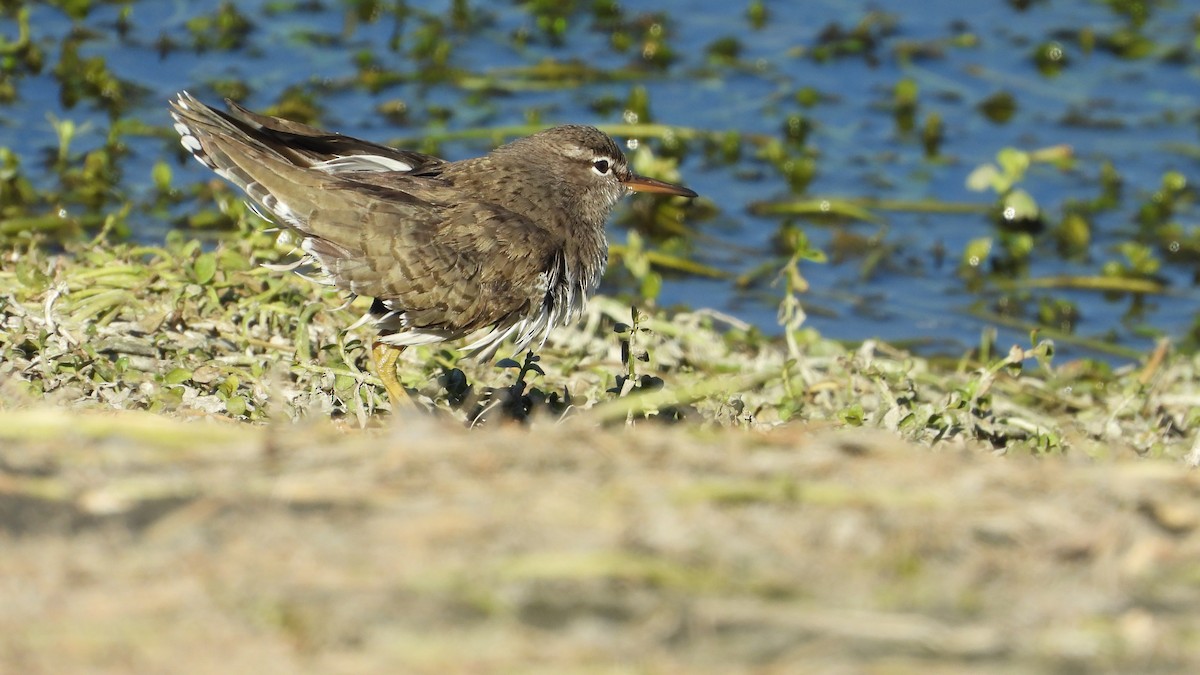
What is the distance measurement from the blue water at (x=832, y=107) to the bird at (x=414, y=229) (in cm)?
343

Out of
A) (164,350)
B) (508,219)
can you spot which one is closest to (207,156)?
(164,350)

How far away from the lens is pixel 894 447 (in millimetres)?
4074

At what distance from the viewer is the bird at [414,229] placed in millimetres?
6773

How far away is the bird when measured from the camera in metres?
6.77

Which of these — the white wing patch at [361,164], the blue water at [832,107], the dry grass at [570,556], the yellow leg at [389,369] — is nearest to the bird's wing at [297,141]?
the white wing patch at [361,164]

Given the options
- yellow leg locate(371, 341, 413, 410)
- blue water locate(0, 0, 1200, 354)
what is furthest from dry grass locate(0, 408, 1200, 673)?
blue water locate(0, 0, 1200, 354)

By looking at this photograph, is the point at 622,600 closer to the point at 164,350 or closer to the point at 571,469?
the point at 571,469

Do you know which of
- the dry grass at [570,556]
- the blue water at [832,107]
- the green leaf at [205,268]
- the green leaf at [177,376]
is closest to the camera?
the dry grass at [570,556]

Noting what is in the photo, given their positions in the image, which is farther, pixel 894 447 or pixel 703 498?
pixel 894 447

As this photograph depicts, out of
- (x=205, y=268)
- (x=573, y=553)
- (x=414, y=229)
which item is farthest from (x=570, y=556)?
(x=205, y=268)

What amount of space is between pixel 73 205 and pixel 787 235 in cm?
470

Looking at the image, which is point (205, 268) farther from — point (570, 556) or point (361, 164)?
point (570, 556)

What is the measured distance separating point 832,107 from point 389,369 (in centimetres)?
687

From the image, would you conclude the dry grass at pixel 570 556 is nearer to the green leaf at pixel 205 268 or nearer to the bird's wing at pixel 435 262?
the bird's wing at pixel 435 262
